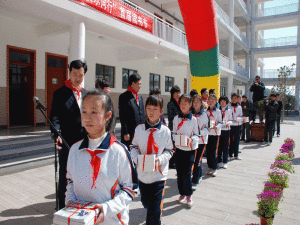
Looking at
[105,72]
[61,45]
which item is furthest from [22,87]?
[105,72]

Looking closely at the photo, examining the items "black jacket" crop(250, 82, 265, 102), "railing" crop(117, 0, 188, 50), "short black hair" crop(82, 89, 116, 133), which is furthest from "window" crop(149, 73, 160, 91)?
"short black hair" crop(82, 89, 116, 133)

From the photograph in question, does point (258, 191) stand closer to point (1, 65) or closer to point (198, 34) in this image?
point (198, 34)

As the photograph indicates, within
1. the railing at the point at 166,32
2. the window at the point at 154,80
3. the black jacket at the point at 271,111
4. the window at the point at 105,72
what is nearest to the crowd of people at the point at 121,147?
the black jacket at the point at 271,111

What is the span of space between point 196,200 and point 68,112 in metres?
2.51

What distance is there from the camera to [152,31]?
10.4 metres

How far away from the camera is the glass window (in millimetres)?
8566

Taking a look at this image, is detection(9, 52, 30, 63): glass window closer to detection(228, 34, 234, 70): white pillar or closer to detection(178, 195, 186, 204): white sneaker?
detection(178, 195, 186, 204): white sneaker

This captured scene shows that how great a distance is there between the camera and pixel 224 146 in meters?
5.68

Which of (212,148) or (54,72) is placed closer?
(212,148)

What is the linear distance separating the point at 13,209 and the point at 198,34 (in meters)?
5.28

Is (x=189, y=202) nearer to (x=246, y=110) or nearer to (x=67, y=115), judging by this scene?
(x=67, y=115)

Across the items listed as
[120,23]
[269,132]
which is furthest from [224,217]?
[120,23]

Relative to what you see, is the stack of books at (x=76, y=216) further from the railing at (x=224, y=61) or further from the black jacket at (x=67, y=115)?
the railing at (x=224, y=61)

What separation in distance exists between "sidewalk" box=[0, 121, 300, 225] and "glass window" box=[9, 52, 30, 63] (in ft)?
17.5
